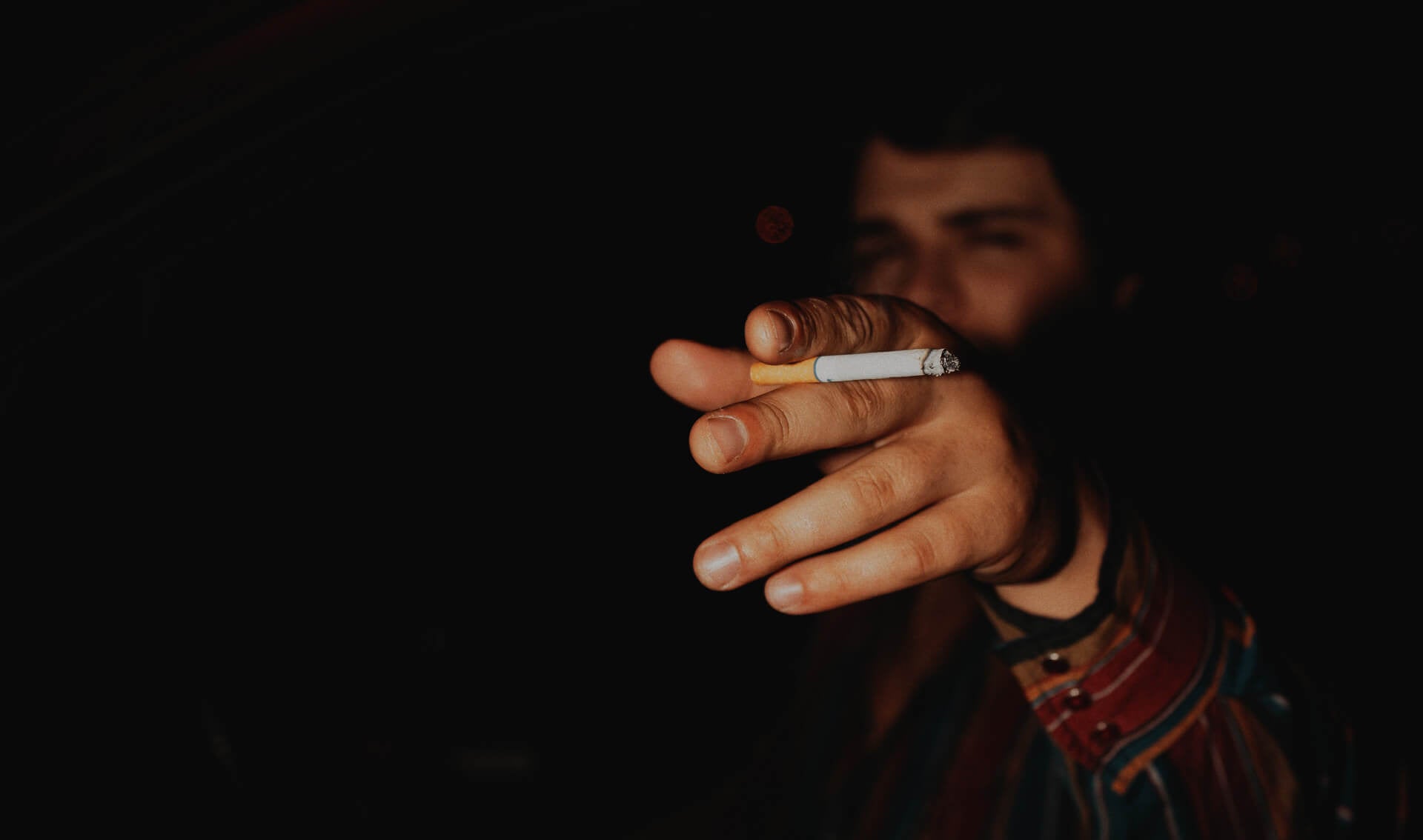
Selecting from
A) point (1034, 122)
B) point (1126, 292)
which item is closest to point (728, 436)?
point (1034, 122)

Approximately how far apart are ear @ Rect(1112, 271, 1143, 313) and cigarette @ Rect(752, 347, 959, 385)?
1.20m

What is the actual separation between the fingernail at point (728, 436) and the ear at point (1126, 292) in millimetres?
1280

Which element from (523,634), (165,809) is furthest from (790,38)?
(523,634)

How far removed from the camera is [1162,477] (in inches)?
76.7

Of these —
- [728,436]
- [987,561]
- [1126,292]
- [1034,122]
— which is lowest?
[987,561]

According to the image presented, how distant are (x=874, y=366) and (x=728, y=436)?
0.09 m

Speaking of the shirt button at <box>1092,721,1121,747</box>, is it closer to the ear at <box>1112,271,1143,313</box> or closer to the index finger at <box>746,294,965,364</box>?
the index finger at <box>746,294,965,364</box>

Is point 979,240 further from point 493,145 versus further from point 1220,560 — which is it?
point 1220,560

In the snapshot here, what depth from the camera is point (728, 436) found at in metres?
Result: 0.35

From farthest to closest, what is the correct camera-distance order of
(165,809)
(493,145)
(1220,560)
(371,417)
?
(1220,560)
(371,417)
(493,145)
(165,809)

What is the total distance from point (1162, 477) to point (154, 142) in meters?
2.34

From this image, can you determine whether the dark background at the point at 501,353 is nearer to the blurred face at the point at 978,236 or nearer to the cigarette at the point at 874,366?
the blurred face at the point at 978,236

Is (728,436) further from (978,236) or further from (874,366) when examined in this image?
(978,236)

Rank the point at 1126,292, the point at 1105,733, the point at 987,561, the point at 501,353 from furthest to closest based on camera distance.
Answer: the point at 501,353 < the point at 1126,292 < the point at 1105,733 < the point at 987,561
